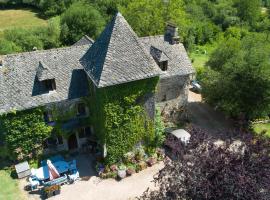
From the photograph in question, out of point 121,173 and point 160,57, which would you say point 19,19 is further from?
point 121,173

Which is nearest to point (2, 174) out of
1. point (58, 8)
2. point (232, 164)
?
point (232, 164)

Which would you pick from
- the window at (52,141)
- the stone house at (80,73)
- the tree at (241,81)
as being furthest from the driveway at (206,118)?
the window at (52,141)

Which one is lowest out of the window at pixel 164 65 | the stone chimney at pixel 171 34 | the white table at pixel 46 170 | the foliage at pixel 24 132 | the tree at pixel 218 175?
the white table at pixel 46 170

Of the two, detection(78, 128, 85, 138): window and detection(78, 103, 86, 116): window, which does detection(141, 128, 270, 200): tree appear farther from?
detection(78, 128, 85, 138): window

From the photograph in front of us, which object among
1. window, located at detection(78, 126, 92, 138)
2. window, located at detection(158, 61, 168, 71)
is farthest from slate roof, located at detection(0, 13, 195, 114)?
window, located at detection(78, 126, 92, 138)

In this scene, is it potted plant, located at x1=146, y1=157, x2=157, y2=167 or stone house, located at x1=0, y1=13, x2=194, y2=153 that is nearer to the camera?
stone house, located at x1=0, y1=13, x2=194, y2=153

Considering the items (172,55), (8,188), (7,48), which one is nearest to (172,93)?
(172,55)

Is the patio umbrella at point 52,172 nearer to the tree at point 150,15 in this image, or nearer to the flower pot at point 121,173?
the flower pot at point 121,173

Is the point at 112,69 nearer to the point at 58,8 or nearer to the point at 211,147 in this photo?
the point at 211,147
